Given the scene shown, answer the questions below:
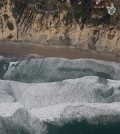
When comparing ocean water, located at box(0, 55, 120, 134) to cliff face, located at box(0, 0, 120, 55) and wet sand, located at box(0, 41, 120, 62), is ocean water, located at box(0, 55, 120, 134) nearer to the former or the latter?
wet sand, located at box(0, 41, 120, 62)

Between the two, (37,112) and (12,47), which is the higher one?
(12,47)

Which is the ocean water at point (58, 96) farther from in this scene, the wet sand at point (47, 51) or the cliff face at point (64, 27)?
the cliff face at point (64, 27)

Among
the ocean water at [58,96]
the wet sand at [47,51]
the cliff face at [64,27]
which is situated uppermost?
the cliff face at [64,27]

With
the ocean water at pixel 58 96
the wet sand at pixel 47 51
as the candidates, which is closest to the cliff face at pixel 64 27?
the wet sand at pixel 47 51

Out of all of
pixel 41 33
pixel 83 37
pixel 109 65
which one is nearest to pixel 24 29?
pixel 41 33

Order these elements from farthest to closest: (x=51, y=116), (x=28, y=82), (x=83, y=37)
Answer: (x=83, y=37) < (x=28, y=82) < (x=51, y=116)

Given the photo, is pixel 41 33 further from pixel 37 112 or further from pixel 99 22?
pixel 37 112

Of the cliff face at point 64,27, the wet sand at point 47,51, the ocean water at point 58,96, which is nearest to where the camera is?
the ocean water at point 58,96
